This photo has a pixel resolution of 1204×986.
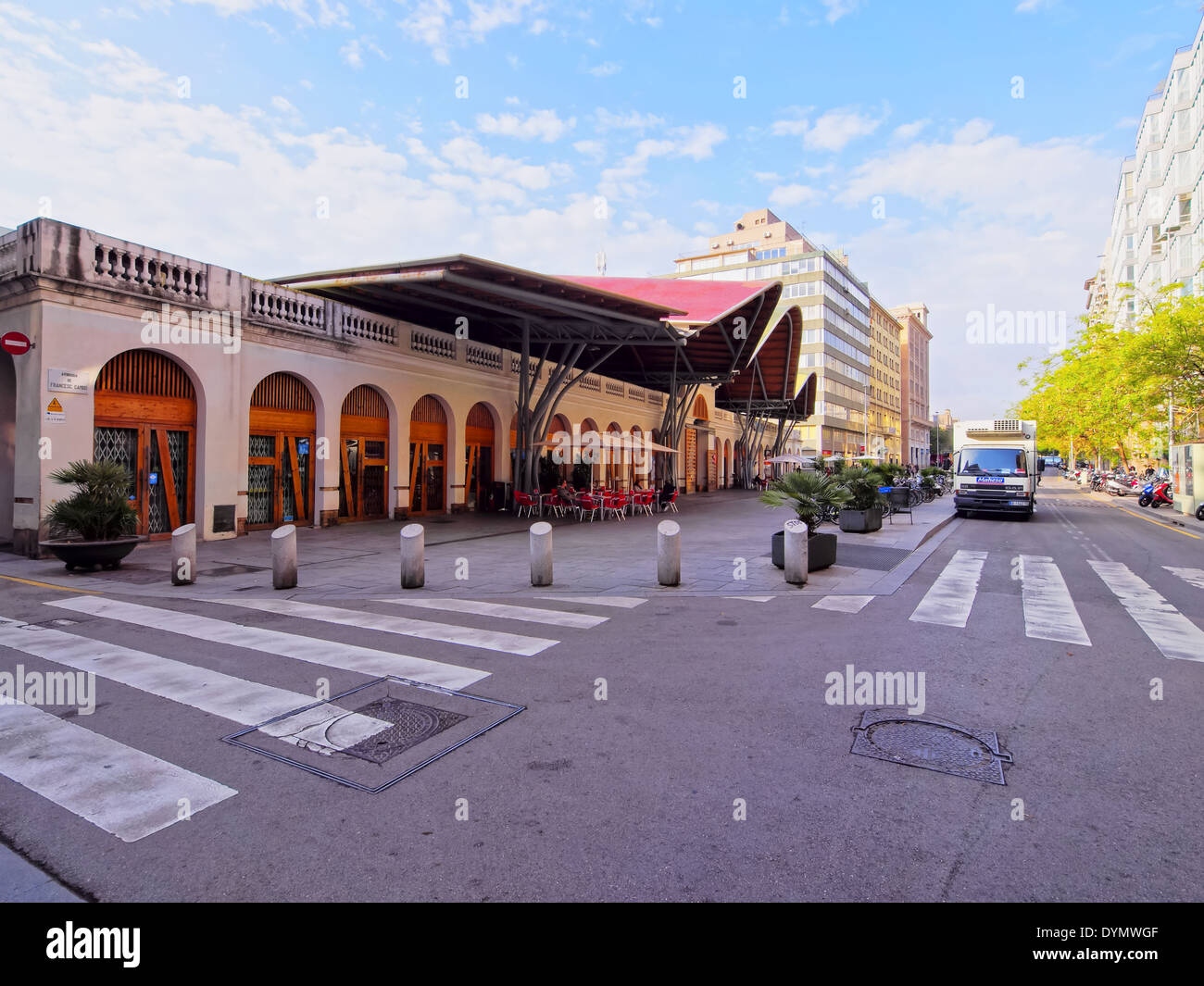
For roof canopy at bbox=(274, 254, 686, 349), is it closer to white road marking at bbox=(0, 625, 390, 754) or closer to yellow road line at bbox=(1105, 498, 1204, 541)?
white road marking at bbox=(0, 625, 390, 754)

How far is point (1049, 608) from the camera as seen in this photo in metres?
8.57

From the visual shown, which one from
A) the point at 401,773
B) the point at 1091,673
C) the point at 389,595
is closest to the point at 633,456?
the point at 389,595

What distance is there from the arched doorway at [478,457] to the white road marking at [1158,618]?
18303 mm

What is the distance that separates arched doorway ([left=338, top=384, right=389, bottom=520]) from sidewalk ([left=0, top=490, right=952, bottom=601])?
2.42ft

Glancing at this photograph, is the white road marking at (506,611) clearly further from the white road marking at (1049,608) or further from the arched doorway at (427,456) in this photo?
the arched doorway at (427,456)

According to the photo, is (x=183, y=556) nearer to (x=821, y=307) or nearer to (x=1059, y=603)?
(x=1059, y=603)

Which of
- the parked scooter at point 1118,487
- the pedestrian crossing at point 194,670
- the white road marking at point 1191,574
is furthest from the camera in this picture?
the parked scooter at point 1118,487

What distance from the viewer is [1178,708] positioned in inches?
197

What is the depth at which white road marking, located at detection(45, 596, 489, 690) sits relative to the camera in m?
5.78

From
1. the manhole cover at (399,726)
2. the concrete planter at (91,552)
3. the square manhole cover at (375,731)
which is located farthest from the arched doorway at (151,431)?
the manhole cover at (399,726)

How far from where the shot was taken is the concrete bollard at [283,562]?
9.86 m

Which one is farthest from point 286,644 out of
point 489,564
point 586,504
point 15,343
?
point 586,504

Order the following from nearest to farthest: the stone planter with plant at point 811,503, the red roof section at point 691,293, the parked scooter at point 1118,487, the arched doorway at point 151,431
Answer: the stone planter with plant at point 811,503, the arched doorway at point 151,431, the red roof section at point 691,293, the parked scooter at point 1118,487
